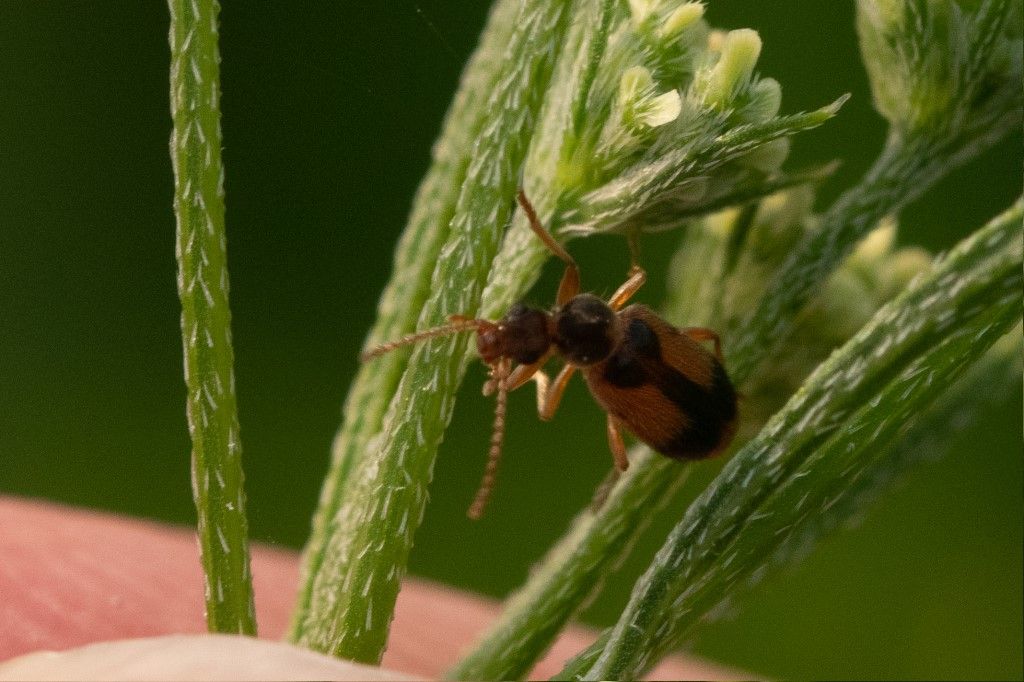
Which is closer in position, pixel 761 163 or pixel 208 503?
pixel 208 503

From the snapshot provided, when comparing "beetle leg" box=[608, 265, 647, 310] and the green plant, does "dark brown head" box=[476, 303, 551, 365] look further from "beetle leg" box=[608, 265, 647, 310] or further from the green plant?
the green plant

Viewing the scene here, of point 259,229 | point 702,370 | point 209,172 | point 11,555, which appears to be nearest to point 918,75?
point 702,370

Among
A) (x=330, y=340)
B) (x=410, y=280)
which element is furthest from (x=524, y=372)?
(x=330, y=340)

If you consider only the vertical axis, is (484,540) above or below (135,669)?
below

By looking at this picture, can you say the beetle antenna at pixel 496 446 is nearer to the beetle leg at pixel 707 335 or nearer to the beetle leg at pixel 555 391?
the beetle leg at pixel 555 391

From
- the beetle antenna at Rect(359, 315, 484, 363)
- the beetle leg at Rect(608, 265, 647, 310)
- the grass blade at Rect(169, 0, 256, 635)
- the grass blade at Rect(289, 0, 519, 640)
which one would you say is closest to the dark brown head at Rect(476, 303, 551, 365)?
the beetle leg at Rect(608, 265, 647, 310)

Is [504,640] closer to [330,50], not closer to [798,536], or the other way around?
[798,536]
